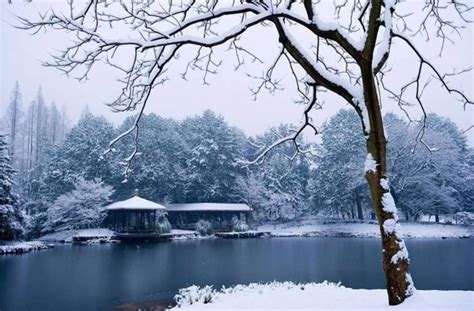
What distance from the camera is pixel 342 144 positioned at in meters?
39.8

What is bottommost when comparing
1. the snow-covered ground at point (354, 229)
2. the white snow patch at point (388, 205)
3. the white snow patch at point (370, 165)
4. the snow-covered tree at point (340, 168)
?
the snow-covered ground at point (354, 229)

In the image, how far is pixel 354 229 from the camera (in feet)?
112

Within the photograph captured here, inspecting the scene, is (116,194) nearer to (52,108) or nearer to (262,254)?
(52,108)

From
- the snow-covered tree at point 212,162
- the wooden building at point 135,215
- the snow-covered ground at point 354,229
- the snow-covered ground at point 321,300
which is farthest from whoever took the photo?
the snow-covered tree at point 212,162

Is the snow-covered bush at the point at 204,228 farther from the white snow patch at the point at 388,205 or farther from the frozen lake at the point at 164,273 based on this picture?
the white snow patch at the point at 388,205

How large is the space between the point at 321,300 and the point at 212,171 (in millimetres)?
34331

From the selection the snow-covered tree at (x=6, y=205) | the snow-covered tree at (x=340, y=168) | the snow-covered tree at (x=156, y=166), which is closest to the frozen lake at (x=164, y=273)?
the snow-covered tree at (x=6, y=205)

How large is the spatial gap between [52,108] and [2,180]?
102 ft

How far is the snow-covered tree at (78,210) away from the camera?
2986 cm

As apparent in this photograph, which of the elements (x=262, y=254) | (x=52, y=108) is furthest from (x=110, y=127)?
(x=262, y=254)

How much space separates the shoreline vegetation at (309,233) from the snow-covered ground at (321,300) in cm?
1663

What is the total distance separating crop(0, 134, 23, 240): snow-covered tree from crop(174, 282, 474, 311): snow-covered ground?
15.4 m

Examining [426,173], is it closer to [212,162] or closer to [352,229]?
[352,229]

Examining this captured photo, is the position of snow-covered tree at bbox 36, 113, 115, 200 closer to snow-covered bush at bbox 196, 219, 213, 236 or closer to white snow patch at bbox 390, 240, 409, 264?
snow-covered bush at bbox 196, 219, 213, 236
